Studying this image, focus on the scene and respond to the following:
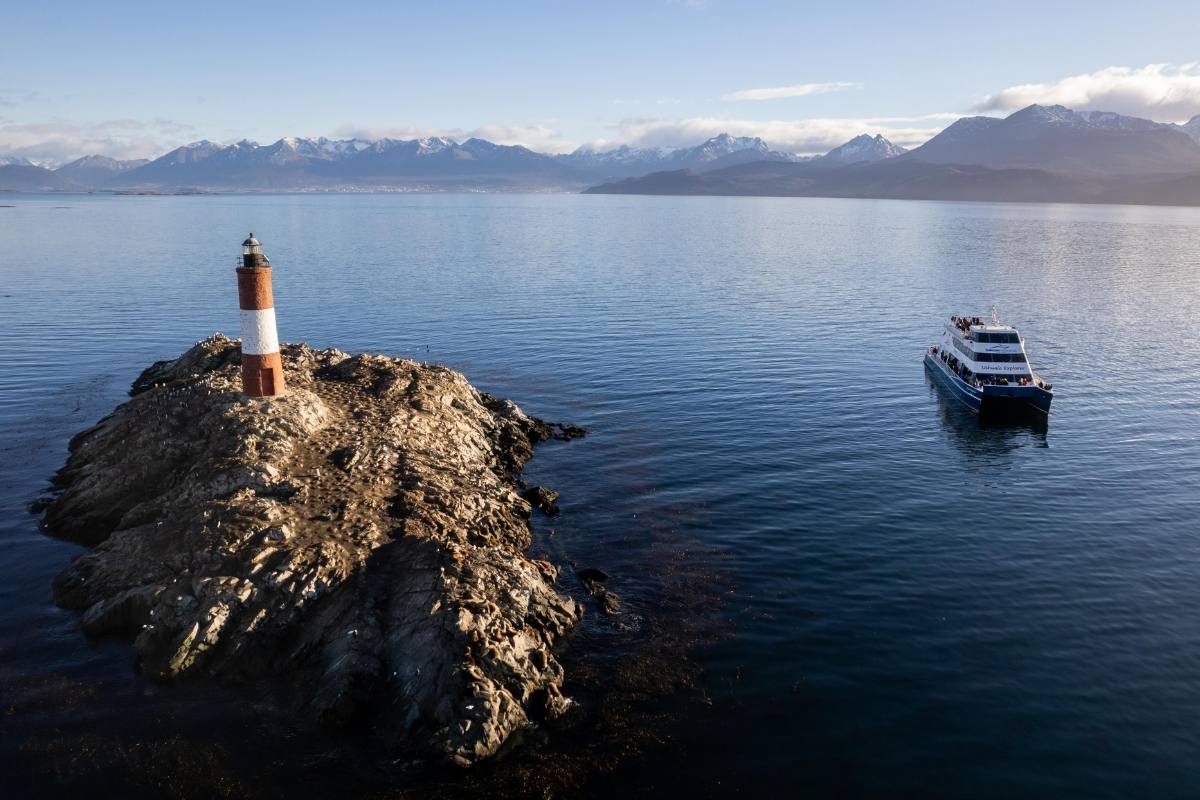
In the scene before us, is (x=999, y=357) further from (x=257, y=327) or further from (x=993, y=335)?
(x=257, y=327)

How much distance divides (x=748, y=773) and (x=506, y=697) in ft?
23.1

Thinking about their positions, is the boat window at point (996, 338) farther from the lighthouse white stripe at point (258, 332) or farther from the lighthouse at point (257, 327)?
the lighthouse white stripe at point (258, 332)

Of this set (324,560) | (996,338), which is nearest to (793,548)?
(324,560)

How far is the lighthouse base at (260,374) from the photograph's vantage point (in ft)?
120

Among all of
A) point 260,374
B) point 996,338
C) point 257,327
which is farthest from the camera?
point 996,338

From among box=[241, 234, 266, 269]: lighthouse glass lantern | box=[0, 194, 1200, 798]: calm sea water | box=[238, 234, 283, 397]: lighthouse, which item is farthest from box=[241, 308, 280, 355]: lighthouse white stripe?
box=[0, 194, 1200, 798]: calm sea water

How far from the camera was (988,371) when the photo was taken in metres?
57.5

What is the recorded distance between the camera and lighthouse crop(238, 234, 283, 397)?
3481 centimetres

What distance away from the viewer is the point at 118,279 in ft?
362

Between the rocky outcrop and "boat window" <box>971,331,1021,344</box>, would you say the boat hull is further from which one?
the rocky outcrop

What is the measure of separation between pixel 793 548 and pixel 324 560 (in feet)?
63.1

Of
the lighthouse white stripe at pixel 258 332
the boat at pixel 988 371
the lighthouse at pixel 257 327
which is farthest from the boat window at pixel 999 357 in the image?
the lighthouse white stripe at pixel 258 332

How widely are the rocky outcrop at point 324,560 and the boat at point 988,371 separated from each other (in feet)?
115

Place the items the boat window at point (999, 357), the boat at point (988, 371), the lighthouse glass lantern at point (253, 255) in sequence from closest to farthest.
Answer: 1. the lighthouse glass lantern at point (253, 255)
2. the boat at point (988, 371)
3. the boat window at point (999, 357)
